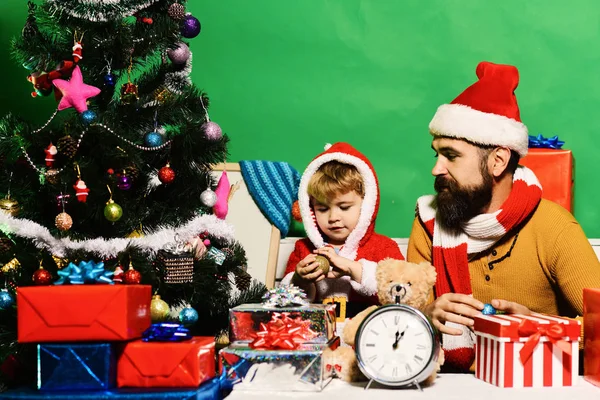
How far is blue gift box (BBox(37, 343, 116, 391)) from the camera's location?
1380 millimetres

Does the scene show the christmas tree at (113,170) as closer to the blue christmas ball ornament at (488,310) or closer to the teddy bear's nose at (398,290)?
the teddy bear's nose at (398,290)

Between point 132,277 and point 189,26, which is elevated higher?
point 189,26

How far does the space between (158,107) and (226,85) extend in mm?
726

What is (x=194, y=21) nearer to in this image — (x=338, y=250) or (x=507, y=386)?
(x=338, y=250)

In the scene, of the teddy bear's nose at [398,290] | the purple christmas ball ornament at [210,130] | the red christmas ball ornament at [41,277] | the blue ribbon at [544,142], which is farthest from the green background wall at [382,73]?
the red christmas ball ornament at [41,277]

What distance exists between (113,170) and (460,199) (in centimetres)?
99

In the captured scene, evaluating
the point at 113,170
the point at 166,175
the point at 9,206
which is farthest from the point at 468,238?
the point at 9,206

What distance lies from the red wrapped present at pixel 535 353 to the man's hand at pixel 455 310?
0.24 m

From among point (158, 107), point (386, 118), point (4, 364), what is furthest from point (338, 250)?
point (4, 364)

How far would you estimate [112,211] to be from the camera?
1.63 meters

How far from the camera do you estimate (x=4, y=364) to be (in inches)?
62.0

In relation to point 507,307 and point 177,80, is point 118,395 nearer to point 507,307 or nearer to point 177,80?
point 177,80

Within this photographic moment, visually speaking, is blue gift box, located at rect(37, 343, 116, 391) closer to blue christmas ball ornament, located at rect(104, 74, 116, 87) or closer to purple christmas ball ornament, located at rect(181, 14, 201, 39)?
blue christmas ball ornament, located at rect(104, 74, 116, 87)

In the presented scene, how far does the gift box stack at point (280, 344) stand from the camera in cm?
148
